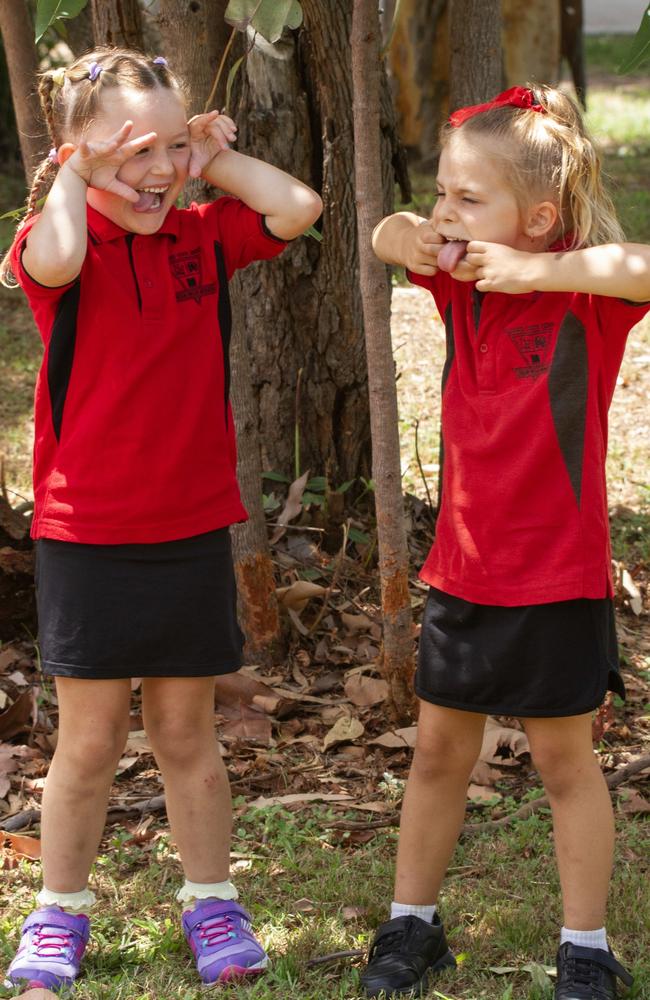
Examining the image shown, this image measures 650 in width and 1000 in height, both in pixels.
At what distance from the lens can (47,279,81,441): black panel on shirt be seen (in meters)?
2.57

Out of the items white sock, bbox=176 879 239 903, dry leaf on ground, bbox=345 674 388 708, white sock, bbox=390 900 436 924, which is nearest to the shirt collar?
white sock, bbox=176 879 239 903

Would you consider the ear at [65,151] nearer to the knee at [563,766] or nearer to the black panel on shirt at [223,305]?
the black panel on shirt at [223,305]

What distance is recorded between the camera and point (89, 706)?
2.67 meters

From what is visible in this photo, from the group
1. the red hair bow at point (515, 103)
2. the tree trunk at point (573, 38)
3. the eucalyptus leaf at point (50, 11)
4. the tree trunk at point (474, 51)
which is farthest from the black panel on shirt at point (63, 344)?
the tree trunk at point (573, 38)

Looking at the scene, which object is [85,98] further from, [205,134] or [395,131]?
[395,131]

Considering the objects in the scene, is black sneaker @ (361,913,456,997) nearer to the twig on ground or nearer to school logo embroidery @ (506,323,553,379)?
the twig on ground

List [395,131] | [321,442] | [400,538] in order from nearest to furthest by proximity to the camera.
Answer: [400,538]
[395,131]
[321,442]

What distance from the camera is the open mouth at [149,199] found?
2576 mm

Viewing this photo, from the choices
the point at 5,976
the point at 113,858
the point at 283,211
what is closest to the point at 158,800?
the point at 113,858

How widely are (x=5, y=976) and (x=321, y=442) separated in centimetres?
232

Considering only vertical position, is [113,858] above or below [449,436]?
below

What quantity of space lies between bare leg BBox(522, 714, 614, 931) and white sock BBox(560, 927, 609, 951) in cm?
1

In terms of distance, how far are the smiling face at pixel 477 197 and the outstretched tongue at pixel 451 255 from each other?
0.11ft

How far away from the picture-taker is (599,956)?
260 centimetres
